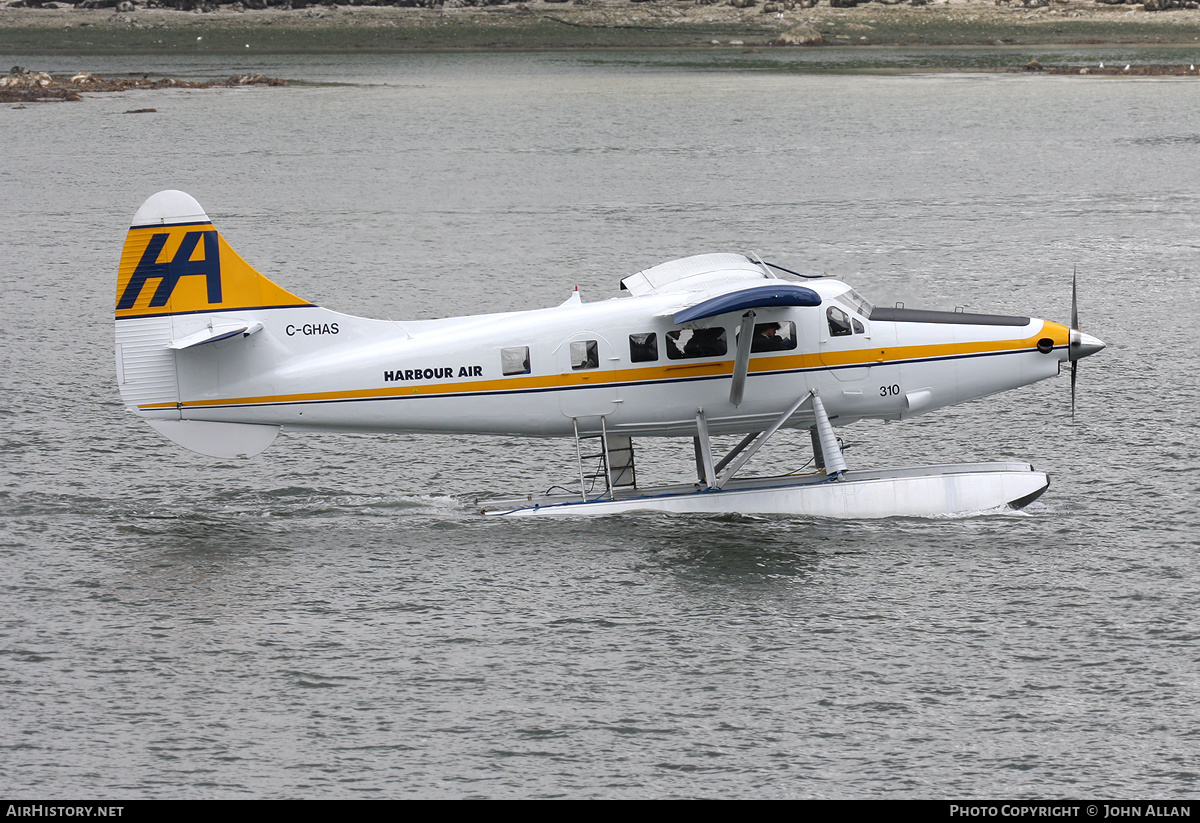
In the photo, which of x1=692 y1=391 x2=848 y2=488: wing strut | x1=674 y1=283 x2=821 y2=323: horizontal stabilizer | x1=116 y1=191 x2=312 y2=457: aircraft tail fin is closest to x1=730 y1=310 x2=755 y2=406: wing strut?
x1=674 y1=283 x2=821 y2=323: horizontal stabilizer

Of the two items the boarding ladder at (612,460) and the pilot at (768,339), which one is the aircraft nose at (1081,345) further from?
the boarding ladder at (612,460)

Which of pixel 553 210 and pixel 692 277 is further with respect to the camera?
pixel 553 210

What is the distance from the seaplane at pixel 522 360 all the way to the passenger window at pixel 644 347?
28mm

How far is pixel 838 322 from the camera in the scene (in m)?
23.0

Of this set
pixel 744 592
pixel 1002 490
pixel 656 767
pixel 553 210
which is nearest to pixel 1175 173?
pixel 553 210

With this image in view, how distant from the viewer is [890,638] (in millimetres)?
20047

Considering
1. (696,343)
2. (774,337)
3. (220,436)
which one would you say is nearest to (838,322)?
(774,337)

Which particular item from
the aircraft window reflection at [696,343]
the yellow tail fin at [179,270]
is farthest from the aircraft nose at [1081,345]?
the yellow tail fin at [179,270]

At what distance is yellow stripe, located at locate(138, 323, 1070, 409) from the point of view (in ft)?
75.5

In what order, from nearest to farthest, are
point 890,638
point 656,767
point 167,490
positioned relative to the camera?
point 656,767 < point 890,638 < point 167,490

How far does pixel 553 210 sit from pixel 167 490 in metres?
38.0

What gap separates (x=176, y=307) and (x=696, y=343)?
8.79 metres

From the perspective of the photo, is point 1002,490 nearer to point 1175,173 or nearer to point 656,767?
point 656,767

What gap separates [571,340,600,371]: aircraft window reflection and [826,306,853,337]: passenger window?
3.96 meters
